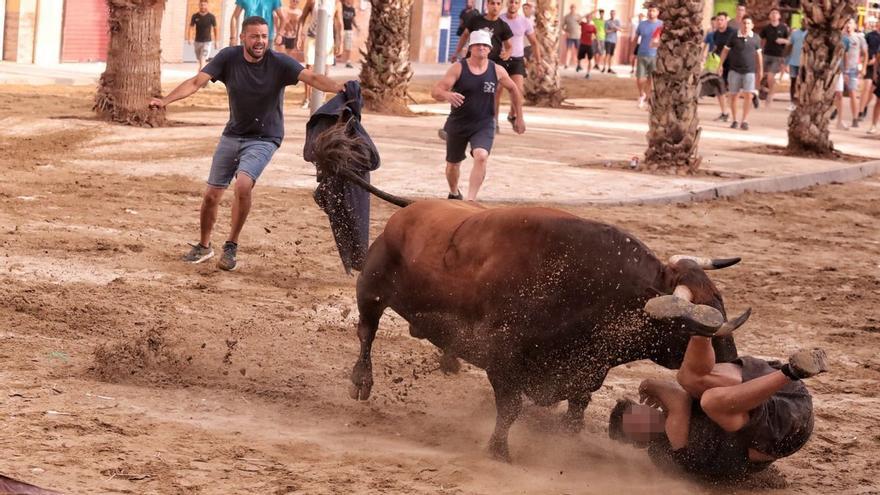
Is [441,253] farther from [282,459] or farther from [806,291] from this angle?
[806,291]

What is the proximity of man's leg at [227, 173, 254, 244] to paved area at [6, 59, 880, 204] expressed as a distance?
3.35m

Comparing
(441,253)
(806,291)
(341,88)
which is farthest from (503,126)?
(441,253)

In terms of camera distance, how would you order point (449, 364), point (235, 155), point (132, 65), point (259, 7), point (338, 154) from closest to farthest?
1. point (449, 364)
2. point (338, 154)
3. point (235, 155)
4. point (132, 65)
5. point (259, 7)

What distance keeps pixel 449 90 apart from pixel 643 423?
6.85 m

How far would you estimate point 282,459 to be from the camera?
5.77 metres

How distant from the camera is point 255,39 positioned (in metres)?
9.79

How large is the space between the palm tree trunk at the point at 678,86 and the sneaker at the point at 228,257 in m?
8.04

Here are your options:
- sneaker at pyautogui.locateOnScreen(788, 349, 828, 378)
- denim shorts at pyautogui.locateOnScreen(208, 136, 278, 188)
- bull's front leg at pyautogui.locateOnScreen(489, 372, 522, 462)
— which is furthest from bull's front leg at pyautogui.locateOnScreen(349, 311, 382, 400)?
denim shorts at pyautogui.locateOnScreen(208, 136, 278, 188)

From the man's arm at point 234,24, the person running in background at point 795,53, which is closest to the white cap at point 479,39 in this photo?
the man's arm at point 234,24

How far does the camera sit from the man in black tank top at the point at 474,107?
41.0 feet

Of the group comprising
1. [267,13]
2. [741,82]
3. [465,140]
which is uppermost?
[267,13]

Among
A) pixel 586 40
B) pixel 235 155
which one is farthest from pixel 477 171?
pixel 586 40

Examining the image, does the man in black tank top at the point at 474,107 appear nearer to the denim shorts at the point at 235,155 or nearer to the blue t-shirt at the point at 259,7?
the denim shorts at the point at 235,155

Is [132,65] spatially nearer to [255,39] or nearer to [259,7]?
[259,7]
